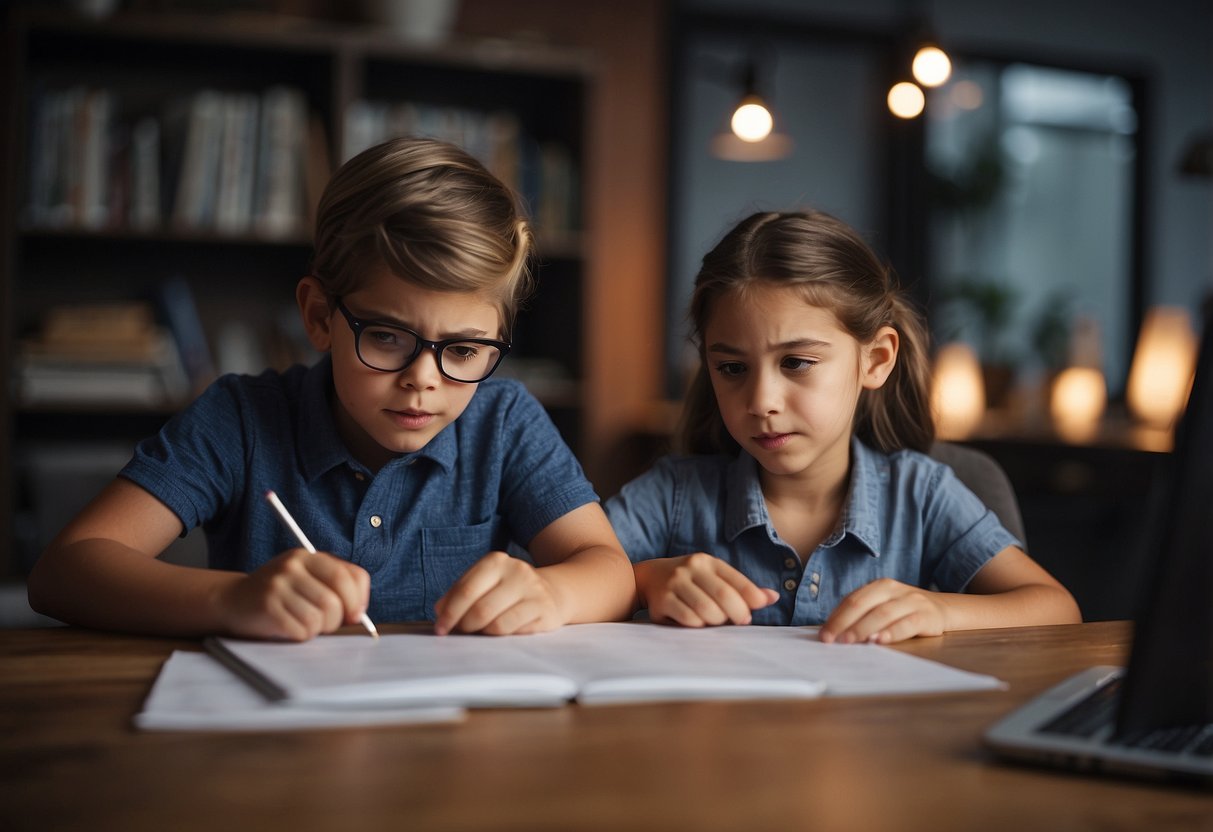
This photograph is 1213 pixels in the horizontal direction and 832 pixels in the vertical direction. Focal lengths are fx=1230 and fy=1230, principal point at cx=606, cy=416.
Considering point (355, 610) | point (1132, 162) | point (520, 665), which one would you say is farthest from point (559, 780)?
point (1132, 162)

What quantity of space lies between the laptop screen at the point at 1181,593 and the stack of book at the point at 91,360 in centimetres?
300

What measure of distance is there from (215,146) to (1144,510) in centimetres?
266

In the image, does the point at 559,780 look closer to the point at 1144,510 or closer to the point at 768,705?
the point at 768,705

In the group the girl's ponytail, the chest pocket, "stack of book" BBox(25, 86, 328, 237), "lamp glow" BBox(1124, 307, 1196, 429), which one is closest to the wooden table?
the chest pocket

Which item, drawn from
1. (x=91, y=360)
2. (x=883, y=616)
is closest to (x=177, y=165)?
(x=91, y=360)

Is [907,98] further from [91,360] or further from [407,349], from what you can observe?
[91,360]

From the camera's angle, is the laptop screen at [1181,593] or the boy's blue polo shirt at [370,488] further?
the boy's blue polo shirt at [370,488]

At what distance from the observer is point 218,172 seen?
338 cm

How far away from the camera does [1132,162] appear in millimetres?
5398

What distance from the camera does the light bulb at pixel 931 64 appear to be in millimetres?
2793

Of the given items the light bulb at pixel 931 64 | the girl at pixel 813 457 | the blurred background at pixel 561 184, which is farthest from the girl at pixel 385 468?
the light bulb at pixel 931 64

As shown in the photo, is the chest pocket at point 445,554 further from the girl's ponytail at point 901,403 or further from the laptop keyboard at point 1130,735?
the laptop keyboard at point 1130,735

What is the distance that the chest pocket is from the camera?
4.71 feet

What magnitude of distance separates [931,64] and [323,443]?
1.94 m
